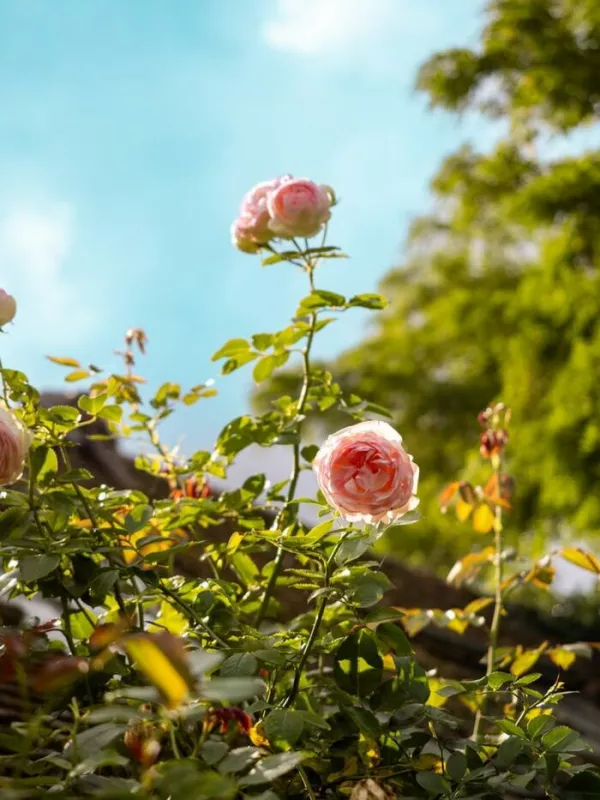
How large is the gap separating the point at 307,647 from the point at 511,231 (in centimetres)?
987

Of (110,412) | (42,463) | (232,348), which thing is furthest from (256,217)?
(42,463)

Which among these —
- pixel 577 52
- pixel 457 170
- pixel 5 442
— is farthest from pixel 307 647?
pixel 457 170

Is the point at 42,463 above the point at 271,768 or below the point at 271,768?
above

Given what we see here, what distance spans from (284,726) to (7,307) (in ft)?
2.22

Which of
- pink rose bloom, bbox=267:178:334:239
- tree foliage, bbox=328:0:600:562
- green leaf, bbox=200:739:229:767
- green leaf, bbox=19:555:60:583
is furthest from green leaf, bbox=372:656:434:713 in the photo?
tree foliage, bbox=328:0:600:562

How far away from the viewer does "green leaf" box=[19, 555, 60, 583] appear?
1095 millimetres

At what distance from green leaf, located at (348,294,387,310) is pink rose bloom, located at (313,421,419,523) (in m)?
0.40

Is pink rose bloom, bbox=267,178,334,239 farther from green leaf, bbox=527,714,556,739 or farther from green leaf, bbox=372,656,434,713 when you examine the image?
green leaf, bbox=527,714,556,739

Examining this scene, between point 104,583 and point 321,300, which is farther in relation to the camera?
point 321,300

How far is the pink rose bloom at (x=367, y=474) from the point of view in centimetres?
106

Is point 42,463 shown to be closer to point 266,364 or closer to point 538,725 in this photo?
point 266,364

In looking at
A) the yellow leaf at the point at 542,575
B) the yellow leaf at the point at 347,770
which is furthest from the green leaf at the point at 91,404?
the yellow leaf at the point at 542,575

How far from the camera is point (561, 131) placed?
317 inches

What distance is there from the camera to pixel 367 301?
1465 mm
